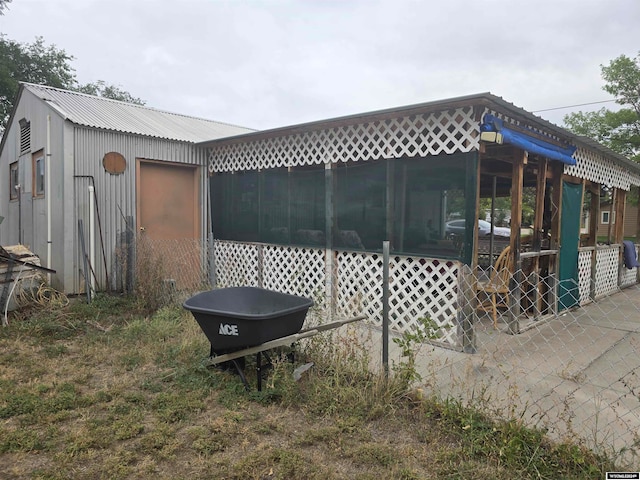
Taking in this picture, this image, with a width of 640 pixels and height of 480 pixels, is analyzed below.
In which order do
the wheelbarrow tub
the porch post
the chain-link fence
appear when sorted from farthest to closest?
the porch post, the wheelbarrow tub, the chain-link fence

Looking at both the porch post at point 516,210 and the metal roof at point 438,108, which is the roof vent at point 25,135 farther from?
the porch post at point 516,210

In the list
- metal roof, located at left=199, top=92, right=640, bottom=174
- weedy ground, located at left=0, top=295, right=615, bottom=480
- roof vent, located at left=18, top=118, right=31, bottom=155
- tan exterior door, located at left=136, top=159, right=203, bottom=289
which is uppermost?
roof vent, located at left=18, top=118, right=31, bottom=155

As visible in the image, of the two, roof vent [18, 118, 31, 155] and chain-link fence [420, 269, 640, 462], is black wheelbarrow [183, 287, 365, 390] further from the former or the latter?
roof vent [18, 118, 31, 155]

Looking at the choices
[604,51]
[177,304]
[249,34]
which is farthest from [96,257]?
[604,51]

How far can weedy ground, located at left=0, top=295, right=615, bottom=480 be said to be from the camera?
214cm

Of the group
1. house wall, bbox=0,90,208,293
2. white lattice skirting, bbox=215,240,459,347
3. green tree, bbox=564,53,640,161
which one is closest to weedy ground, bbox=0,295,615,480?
white lattice skirting, bbox=215,240,459,347

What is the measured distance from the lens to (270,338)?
10.1ft

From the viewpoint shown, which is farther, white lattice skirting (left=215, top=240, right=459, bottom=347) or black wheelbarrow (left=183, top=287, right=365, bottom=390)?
white lattice skirting (left=215, top=240, right=459, bottom=347)

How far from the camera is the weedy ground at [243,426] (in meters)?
2.14

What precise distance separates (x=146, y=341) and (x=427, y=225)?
3.46m

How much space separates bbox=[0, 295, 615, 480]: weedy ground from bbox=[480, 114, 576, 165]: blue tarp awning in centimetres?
256

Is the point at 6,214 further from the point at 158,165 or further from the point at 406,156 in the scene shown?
the point at 406,156

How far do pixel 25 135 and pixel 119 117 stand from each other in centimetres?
209

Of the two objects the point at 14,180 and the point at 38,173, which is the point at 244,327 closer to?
the point at 38,173
